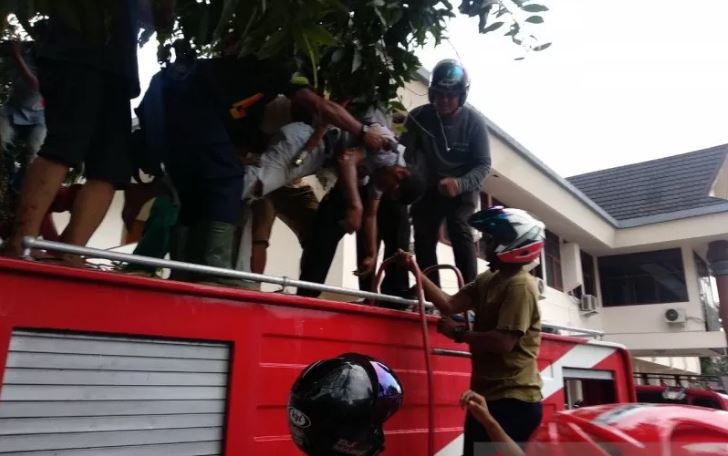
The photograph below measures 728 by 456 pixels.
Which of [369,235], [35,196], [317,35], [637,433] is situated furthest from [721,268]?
[35,196]

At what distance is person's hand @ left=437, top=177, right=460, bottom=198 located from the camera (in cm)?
375

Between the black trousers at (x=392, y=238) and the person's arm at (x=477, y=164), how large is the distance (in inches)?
16.9

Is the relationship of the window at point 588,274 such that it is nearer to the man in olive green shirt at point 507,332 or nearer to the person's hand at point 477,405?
the man in olive green shirt at point 507,332

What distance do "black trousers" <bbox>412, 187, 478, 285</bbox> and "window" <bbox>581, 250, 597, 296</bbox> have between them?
11.9m

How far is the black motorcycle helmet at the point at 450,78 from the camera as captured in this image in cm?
387

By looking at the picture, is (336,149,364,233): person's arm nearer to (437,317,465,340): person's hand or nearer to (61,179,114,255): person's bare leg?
(437,317,465,340): person's hand

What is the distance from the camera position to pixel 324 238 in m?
3.34

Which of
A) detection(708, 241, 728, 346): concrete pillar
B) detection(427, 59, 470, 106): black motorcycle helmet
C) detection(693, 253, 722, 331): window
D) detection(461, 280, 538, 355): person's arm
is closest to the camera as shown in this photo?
detection(461, 280, 538, 355): person's arm

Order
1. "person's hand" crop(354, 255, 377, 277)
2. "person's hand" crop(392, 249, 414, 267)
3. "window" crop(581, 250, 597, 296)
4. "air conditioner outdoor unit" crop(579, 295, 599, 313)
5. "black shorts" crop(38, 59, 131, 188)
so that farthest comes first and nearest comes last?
"window" crop(581, 250, 597, 296) → "air conditioner outdoor unit" crop(579, 295, 599, 313) → "person's hand" crop(354, 255, 377, 277) → "person's hand" crop(392, 249, 414, 267) → "black shorts" crop(38, 59, 131, 188)

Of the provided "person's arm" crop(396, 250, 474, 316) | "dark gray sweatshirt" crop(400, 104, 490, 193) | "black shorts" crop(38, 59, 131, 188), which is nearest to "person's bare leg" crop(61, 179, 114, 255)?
"black shorts" crop(38, 59, 131, 188)

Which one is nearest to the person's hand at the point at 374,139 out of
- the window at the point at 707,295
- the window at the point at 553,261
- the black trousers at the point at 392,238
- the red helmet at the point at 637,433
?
the black trousers at the point at 392,238

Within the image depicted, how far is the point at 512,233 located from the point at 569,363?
125 centimetres

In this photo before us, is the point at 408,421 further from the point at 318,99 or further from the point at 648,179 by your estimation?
the point at 648,179

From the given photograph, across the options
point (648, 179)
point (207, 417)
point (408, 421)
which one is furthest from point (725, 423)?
point (648, 179)
